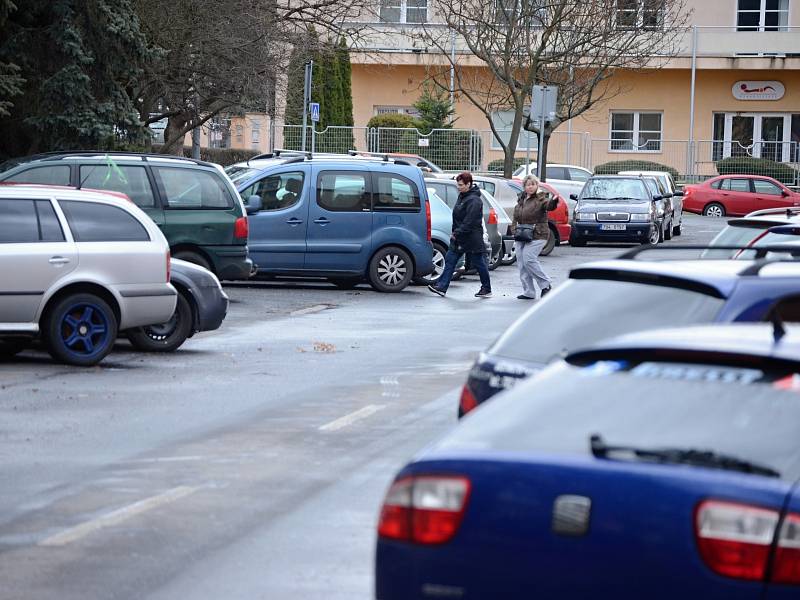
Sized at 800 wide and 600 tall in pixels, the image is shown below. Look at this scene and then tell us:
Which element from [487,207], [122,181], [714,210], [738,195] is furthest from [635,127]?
[122,181]

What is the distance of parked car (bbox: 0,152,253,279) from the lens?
18.8m

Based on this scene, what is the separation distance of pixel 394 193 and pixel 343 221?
849mm

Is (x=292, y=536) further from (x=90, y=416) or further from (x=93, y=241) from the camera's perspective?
(x=93, y=241)

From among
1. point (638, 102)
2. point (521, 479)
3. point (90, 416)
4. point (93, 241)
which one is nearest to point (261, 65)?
point (93, 241)

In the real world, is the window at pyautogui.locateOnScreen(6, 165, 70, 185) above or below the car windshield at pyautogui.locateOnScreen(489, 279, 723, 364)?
above

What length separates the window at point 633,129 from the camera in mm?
60375

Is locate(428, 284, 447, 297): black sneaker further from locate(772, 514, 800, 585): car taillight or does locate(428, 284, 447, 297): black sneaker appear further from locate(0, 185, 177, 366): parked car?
locate(772, 514, 800, 585): car taillight

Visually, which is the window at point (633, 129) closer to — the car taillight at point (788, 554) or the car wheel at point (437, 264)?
the car wheel at point (437, 264)

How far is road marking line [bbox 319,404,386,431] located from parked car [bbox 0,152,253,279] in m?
8.07

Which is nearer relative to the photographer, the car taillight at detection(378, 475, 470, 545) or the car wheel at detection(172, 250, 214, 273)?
the car taillight at detection(378, 475, 470, 545)

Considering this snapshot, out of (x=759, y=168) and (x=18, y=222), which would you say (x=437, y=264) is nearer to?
(x=18, y=222)

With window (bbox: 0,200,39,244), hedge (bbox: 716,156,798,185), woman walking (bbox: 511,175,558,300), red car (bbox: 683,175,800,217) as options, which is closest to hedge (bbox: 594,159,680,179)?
hedge (bbox: 716,156,798,185)

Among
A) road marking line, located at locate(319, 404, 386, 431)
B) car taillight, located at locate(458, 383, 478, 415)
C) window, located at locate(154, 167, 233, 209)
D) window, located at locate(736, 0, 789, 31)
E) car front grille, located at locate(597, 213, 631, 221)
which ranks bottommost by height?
road marking line, located at locate(319, 404, 386, 431)

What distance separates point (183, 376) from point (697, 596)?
1006 cm
